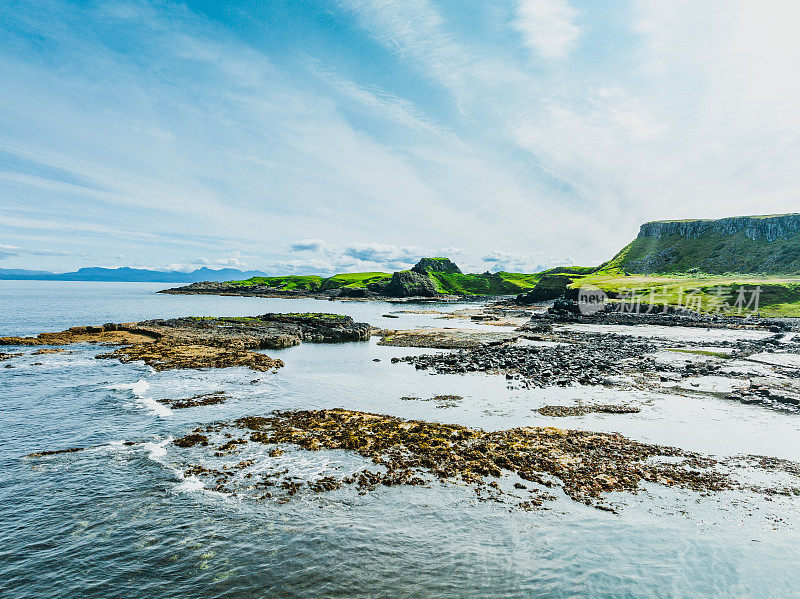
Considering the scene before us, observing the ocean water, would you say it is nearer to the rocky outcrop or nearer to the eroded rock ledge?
the eroded rock ledge

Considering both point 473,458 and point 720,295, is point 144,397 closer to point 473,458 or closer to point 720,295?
point 473,458

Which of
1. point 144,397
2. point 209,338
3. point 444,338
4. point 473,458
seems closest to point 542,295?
point 444,338

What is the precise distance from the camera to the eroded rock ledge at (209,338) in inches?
1662

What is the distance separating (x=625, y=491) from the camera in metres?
15.3

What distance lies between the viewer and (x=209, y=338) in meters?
56.2

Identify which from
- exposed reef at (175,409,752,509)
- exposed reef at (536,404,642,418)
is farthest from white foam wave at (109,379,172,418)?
exposed reef at (536,404,642,418)

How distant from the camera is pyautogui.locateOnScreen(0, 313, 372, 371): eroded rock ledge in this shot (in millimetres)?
42219

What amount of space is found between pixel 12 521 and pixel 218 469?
648 cm
